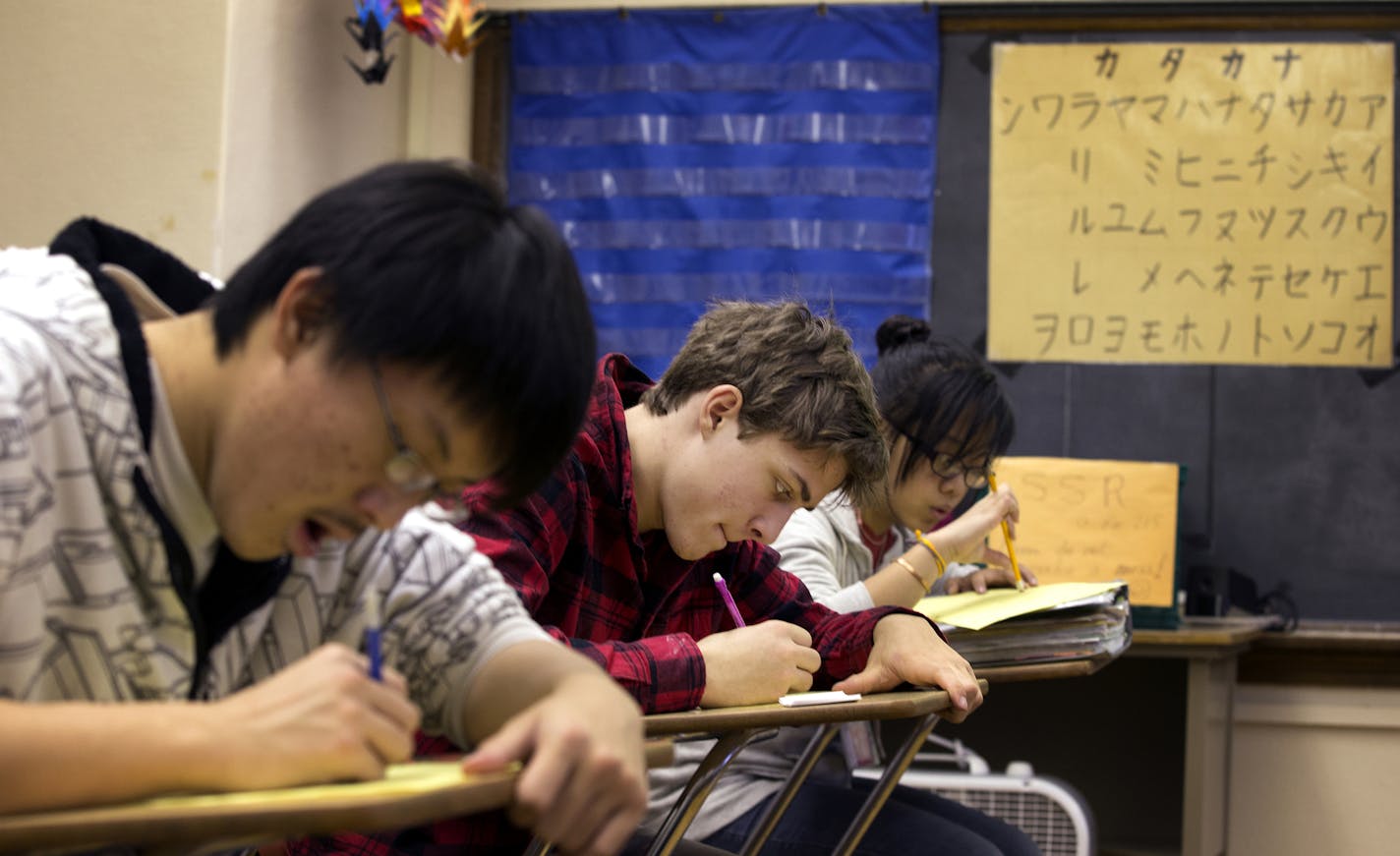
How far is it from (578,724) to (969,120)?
2.82m

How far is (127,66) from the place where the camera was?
2.53 meters

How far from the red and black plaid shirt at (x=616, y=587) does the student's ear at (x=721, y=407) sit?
91mm

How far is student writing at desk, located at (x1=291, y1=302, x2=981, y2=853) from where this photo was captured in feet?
4.72

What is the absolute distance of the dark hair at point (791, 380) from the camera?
1.52 m

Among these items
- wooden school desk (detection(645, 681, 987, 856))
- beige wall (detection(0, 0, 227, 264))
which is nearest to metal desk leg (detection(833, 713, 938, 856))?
wooden school desk (detection(645, 681, 987, 856))

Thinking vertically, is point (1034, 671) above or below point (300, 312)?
below

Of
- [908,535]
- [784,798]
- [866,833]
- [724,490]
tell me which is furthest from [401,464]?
[908,535]

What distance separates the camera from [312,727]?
697 millimetres

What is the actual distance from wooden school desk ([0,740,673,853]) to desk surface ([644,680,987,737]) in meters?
0.42

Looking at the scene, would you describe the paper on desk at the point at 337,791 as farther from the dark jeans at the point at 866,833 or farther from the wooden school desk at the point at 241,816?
the dark jeans at the point at 866,833

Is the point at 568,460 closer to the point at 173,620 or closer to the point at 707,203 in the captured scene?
the point at 173,620

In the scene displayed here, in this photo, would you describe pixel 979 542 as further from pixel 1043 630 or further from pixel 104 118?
pixel 104 118

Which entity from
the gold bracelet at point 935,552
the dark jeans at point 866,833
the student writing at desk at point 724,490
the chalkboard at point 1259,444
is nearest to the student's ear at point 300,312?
the student writing at desk at point 724,490

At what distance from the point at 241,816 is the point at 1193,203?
3.06 metres
